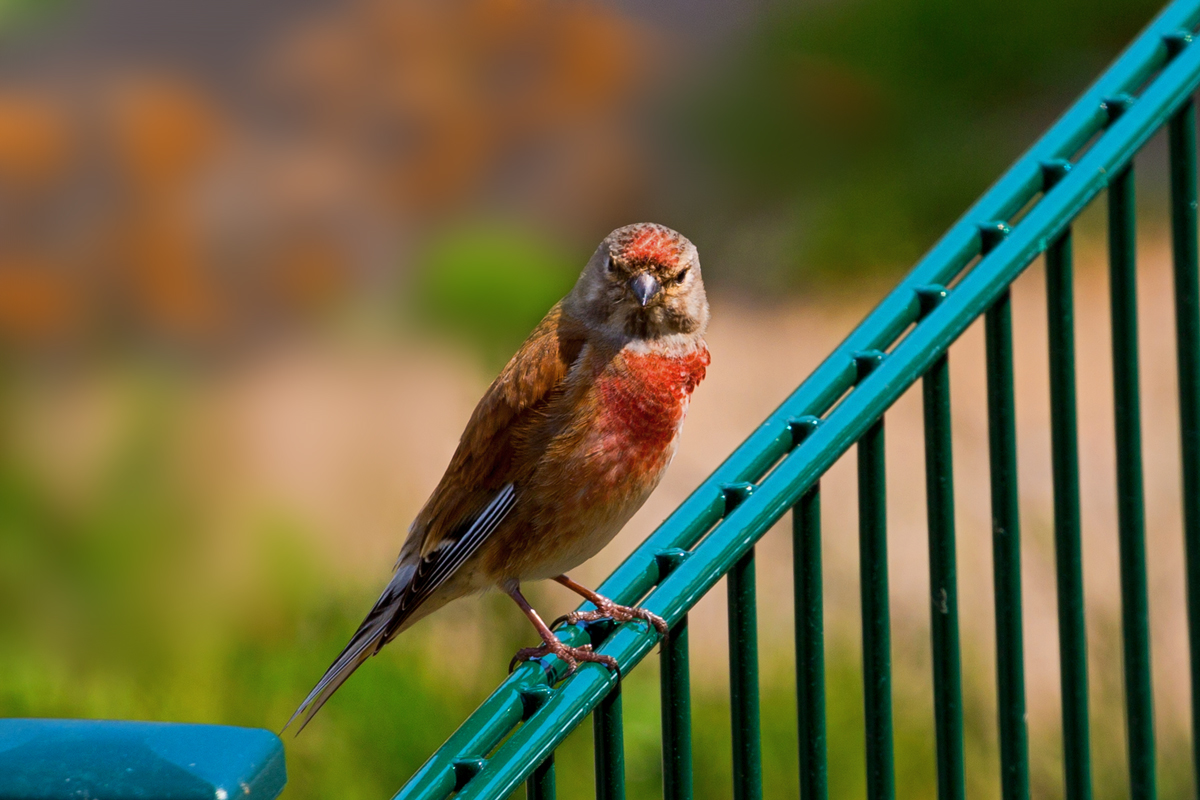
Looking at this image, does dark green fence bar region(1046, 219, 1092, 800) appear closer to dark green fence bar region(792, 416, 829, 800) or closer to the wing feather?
dark green fence bar region(792, 416, 829, 800)

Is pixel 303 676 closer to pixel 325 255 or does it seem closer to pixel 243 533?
pixel 243 533

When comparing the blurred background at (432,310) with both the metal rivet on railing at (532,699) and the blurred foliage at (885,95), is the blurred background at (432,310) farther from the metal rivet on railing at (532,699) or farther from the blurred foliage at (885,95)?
the metal rivet on railing at (532,699)

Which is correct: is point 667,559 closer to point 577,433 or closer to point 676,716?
point 676,716

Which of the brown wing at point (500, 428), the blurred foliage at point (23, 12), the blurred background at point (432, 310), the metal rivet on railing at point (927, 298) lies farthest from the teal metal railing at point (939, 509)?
the blurred foliage at point (23, 12)

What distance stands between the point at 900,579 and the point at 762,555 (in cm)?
42

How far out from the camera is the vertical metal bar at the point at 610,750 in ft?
5.38

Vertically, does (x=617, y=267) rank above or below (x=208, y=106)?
below

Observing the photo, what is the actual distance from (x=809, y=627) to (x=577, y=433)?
87cm

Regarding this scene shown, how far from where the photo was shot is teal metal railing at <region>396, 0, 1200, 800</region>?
5.40 feet

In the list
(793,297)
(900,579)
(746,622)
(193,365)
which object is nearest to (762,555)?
(900,579)

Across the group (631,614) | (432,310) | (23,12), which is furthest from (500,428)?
(23,12)

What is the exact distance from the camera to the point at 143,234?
5055mm

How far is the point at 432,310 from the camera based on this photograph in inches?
205

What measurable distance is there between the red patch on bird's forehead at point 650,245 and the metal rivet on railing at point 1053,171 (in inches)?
29.8
